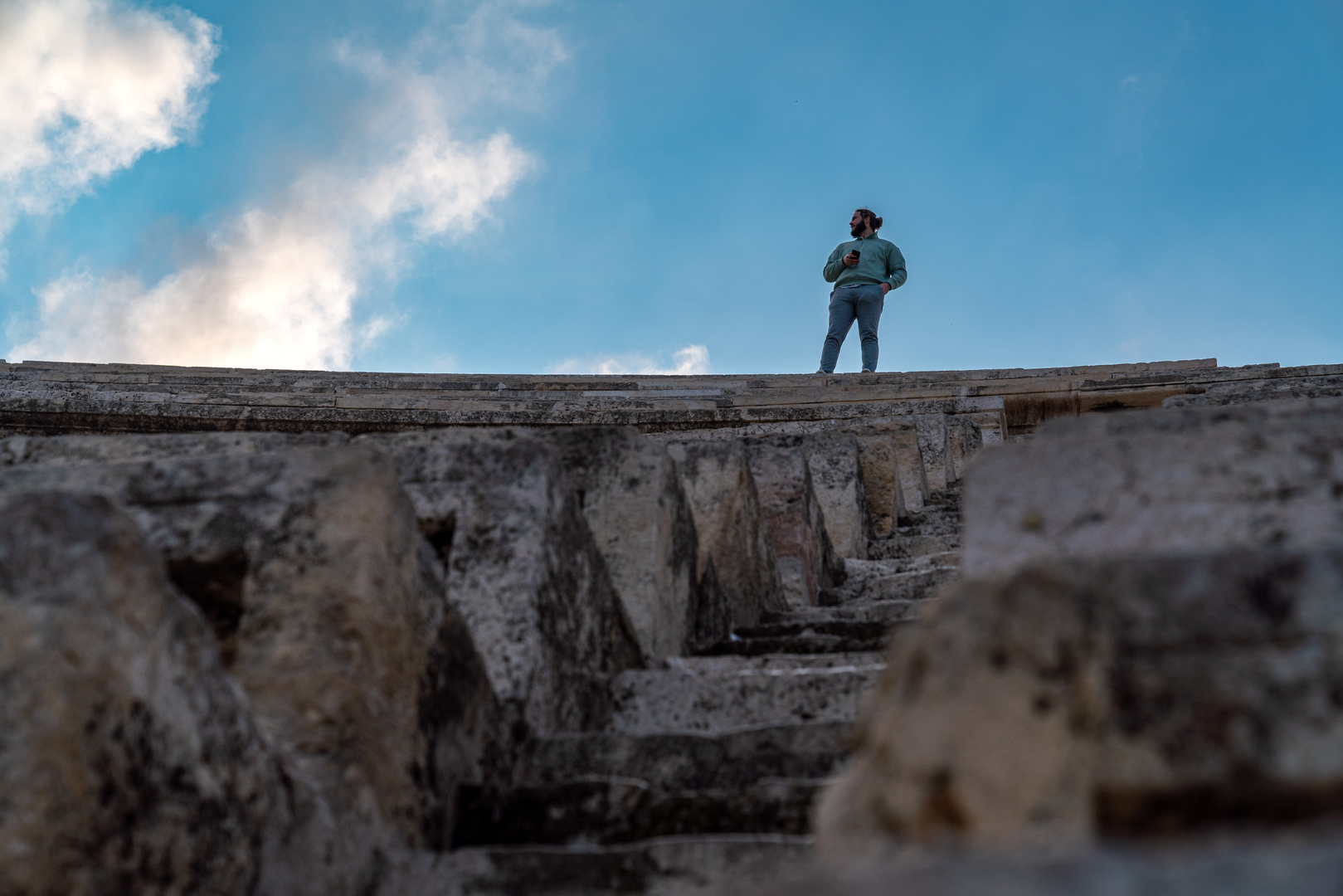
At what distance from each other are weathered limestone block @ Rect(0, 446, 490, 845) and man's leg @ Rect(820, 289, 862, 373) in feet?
29.0

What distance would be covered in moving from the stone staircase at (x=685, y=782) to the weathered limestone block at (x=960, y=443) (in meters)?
4.59

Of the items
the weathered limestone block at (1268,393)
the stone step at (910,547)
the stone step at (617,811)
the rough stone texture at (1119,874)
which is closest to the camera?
the rough stone texture at (1119,874)

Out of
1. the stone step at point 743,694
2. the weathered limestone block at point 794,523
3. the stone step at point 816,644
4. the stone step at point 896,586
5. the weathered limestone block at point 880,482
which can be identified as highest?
the weathered limestone block at point 880,482

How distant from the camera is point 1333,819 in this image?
826 mm

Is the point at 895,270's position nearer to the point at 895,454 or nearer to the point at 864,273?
the point at 864,273

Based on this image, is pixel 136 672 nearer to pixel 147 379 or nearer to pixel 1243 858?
pixel 1243 858

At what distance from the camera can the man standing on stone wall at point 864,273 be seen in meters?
10.2

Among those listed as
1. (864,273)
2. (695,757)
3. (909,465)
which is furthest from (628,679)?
(864,273)

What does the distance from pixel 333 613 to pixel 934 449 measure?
19.8ft

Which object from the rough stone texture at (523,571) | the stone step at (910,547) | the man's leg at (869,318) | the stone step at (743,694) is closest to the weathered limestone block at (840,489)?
the stone step at (910,547)

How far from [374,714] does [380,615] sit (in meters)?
0.13

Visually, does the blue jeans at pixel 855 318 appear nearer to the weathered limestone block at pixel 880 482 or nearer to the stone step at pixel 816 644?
the weathered limestone block at pixel 880 482

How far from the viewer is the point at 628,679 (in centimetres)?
257

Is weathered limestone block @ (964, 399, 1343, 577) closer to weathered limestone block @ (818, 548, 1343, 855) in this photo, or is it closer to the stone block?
weathered limestone block @ (818, 548, 1343, 855)
